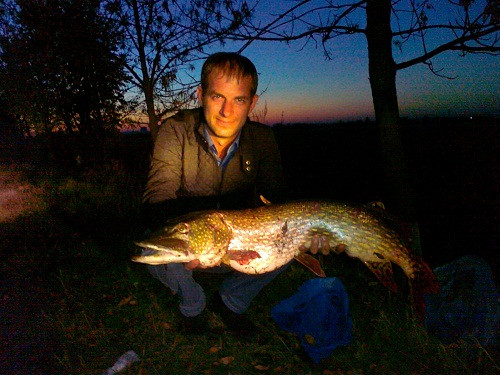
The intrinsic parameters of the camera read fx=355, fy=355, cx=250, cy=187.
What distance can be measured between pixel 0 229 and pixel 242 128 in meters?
5.46

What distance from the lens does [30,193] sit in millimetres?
9375

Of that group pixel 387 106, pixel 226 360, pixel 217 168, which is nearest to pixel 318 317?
pixel 226 360

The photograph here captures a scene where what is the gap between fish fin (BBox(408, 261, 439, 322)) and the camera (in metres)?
2.71

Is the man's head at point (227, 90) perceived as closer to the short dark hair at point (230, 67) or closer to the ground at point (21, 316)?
the short dark hair at point (230, 67)

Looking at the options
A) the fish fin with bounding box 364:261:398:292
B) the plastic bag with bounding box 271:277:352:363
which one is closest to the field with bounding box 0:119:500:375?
the plastic bag with bounding box 271:277:352:363

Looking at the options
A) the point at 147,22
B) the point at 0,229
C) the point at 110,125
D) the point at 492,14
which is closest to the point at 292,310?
the point at 492,14

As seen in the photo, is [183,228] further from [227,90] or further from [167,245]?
[227,90]

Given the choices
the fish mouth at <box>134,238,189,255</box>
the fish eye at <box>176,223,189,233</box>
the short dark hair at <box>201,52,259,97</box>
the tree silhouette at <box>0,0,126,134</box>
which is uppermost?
the tree silhouette at <box>0,0,126,134</box>

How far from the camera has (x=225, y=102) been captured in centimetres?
299

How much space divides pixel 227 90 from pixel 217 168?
734 millimetres

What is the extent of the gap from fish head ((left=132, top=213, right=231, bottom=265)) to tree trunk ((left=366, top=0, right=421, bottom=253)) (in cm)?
221

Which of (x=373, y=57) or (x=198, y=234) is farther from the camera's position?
(x=373, y=57)

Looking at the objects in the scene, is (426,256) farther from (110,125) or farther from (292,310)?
(110,125)

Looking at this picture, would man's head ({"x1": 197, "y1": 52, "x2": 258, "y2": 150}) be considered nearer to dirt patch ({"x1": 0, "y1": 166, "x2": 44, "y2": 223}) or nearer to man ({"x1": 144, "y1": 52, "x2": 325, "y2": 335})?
man ({"x1": 144, "y1": 52, "x2": 325, "y2": 335})
